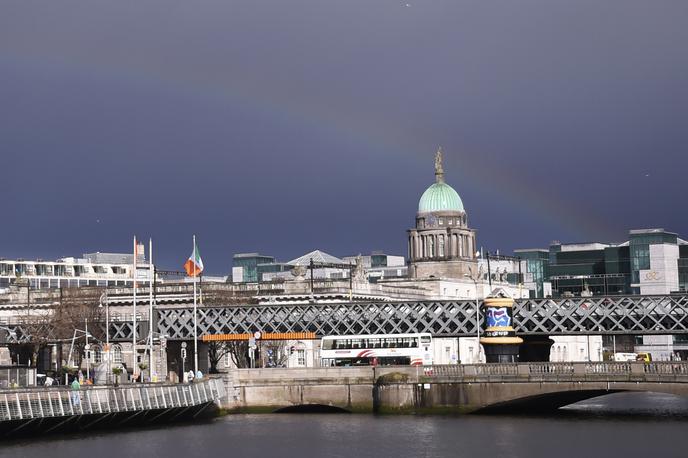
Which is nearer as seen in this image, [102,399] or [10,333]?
[102,399]

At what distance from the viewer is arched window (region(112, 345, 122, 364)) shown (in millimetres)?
187125

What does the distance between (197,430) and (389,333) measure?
4451 cm

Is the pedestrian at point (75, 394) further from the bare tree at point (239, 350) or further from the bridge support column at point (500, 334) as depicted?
the bare tree at point (239, 350)

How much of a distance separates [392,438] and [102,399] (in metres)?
22.8

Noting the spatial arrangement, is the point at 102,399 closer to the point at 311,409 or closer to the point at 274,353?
the point at 311,409

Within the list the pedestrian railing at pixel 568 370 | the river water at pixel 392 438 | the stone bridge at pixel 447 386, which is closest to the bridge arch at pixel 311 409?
the stone bridge at pixel 447 386

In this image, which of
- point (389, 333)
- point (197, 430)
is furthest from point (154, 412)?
point (389, 333)

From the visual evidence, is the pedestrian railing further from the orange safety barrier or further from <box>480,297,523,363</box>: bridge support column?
the orange safety barrier

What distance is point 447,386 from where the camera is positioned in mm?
123500

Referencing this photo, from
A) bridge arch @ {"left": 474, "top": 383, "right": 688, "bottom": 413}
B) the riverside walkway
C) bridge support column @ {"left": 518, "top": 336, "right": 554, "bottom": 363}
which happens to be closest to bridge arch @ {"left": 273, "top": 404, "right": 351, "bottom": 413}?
the riverside walkway

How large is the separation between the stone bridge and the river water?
6.72 feet

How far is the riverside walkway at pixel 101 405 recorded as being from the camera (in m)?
102

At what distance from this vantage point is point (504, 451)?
313ft

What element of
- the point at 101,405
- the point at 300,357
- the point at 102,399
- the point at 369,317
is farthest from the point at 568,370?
the point at 300,357
